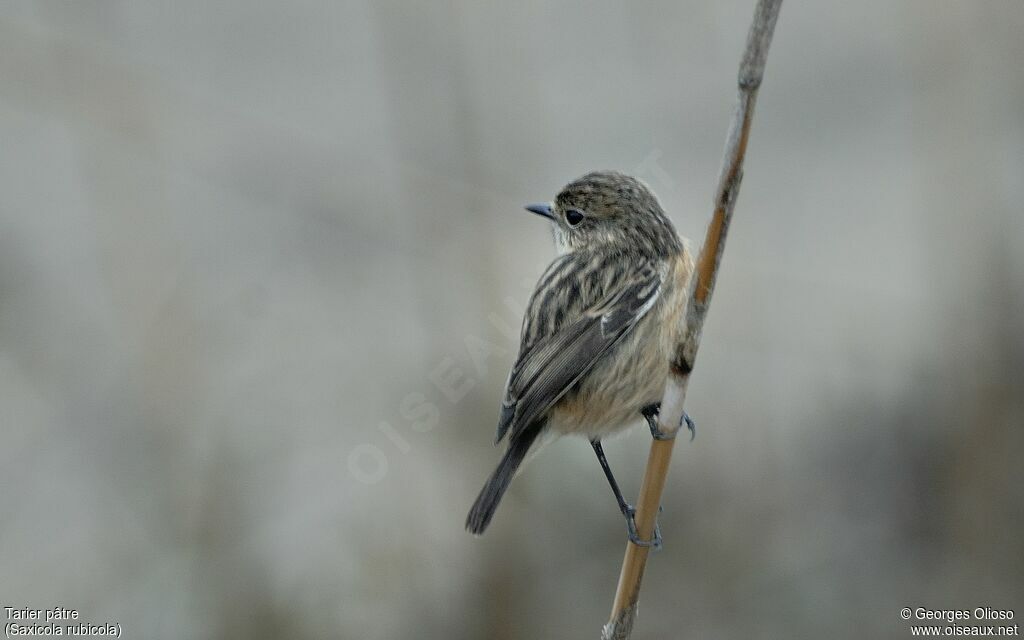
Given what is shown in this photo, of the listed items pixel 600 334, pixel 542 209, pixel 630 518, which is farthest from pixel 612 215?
pixel 630 518

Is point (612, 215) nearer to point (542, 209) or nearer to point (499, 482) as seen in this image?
point (542, 209)

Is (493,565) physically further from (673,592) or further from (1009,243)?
(1009,243)

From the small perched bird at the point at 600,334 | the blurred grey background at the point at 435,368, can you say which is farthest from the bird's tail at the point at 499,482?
the blurred grey background at the point at 435,368

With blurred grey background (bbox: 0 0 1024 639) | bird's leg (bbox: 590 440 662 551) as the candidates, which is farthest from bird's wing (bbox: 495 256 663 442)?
blurred grey background (bbox: 0 0 1024 639)

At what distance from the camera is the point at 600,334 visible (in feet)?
15.6

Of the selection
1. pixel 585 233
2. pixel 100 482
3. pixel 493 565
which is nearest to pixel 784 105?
pixel 585 233

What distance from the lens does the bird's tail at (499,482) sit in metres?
4.33

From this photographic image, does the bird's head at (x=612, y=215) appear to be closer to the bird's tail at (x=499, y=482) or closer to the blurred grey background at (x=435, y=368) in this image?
the blurred grey background at (x=435, y=368)

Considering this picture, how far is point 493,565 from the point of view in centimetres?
561

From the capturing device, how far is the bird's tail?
4328 millimetres

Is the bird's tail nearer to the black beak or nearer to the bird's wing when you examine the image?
the bird's wing

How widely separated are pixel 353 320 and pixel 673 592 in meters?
2.35

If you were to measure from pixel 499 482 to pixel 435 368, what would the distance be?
4.05 ft

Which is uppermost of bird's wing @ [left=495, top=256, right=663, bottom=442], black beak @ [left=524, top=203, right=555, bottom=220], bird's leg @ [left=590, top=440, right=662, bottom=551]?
black beak @ [left=524, top=203, right=555, bottom=220]
